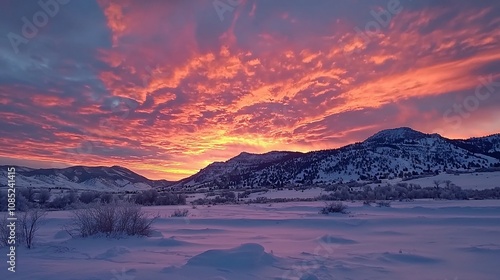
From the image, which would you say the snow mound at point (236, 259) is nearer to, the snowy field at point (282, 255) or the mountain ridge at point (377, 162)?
the snowy field at point (282, 255)

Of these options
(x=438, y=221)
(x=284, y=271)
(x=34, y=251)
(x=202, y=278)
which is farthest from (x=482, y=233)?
(x=34, y=251)

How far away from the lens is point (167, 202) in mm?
28922

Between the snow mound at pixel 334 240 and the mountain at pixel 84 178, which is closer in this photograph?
the snow mound at pixel 334 240

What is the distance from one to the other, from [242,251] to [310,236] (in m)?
3.94

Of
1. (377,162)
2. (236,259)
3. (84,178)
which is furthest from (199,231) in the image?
(84,178)

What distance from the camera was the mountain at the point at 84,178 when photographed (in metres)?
114

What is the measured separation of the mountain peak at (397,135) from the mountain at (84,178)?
7577 centimetres

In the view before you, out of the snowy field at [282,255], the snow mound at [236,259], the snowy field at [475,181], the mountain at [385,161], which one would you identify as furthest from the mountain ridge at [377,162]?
the snow mound at [236,259]

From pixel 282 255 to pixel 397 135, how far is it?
4535 inches

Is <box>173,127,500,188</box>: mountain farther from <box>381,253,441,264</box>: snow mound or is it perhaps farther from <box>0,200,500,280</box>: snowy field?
<box>381,253,441,264</box>: snow mound

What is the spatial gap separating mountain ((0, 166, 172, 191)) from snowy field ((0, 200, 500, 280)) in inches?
4260

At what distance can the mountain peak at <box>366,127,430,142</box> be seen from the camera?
4234 inches

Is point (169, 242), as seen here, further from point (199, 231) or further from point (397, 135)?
point (397, 135)

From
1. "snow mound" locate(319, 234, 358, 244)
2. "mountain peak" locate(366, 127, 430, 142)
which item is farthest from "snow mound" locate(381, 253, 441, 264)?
"mountain peak" locate(366, 127, 430, 142)
